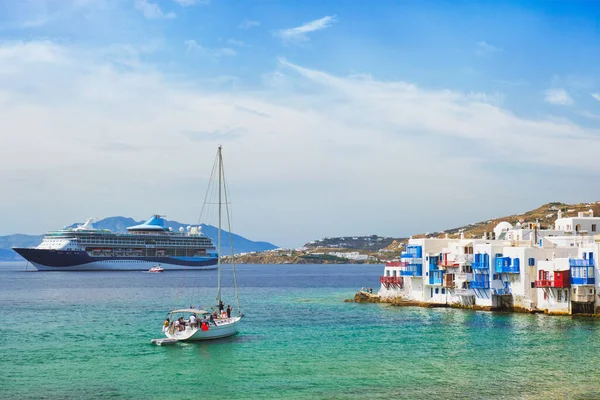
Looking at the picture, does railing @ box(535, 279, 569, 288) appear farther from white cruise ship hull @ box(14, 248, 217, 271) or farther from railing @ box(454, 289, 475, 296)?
white cruise ship hull @ box(14, 248, 217, 271)

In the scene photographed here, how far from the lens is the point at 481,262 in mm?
66062

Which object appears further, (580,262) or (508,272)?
(508,272)

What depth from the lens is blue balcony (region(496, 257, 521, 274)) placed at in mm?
62969

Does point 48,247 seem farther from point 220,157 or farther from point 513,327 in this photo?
point 513,327

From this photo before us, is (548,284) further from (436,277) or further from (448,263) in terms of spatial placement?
(436,277)

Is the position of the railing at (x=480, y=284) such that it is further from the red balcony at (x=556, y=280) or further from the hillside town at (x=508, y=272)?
the red balcony at (x=556, y=280)

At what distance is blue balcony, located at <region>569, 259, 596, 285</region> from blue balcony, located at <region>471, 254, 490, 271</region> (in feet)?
25.7

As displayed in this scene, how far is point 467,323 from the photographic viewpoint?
5756 cm

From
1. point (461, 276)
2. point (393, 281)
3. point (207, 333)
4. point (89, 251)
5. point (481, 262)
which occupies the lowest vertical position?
point (207, 333)

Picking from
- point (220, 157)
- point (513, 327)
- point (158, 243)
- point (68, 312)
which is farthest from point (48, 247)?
point (513, 327)

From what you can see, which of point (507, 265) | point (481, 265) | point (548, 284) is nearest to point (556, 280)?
point (548, 284)

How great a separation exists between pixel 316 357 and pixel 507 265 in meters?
26.0

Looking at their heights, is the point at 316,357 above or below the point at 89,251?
below

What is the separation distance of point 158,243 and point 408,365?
164 metres
